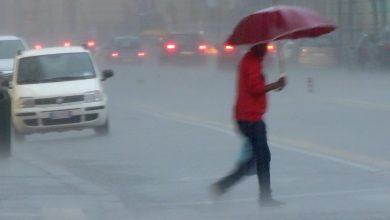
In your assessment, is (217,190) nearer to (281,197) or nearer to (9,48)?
(281,197)

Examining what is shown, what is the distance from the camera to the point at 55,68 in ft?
72.7

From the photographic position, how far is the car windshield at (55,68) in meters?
22.0

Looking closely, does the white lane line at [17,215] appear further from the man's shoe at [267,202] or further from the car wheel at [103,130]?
the car wheel at [103,130]

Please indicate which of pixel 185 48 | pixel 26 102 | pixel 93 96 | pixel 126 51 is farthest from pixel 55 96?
pixel 126 51

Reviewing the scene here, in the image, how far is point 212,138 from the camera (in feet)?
67.4

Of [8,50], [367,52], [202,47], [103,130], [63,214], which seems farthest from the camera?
[202,47]

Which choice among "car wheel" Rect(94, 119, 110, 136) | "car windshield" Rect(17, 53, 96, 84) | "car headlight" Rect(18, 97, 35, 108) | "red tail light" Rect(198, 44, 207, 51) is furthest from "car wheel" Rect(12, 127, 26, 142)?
"red tail light" Rect(198, 44, 207, 51)

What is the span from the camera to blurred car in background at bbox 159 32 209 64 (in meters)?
55.9

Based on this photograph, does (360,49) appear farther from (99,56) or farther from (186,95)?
(99,56)

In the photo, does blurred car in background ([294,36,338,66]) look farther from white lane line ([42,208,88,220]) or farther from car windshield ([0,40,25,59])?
white lane line ([42,208,88,220])

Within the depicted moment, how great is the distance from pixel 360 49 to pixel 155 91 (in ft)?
32.5

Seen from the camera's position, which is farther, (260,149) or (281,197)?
(281,197)

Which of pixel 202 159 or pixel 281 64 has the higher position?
pixel 281 64

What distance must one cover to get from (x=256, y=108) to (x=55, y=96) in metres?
9.89
